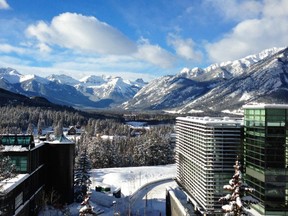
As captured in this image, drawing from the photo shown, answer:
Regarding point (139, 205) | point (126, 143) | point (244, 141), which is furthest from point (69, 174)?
point (126, 143)

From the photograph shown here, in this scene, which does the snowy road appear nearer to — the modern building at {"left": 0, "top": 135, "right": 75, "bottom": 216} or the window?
the modern building at {"left": 0, "top": 135, "right": 75, "bottom": 216}

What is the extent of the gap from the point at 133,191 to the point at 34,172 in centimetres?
3543

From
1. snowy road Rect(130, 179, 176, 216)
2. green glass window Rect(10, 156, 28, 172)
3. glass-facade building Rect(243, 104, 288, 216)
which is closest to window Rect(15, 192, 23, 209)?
green glass window Rect(10, 156, 28, 172)

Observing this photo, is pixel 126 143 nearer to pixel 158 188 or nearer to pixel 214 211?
pixel 158 188

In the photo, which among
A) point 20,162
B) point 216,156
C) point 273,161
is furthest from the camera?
point 20,162

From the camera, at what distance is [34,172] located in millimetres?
59500

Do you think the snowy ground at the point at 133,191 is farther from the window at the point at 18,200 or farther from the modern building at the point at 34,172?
the window at the point at 18,200

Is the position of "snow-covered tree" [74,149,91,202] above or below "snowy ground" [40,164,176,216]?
above

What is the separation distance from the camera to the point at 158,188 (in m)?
95.6

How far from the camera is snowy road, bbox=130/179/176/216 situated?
74812 mm

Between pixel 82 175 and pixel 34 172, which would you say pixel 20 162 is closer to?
pixel 34 172

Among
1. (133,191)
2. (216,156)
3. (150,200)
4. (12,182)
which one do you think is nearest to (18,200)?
(12,182)

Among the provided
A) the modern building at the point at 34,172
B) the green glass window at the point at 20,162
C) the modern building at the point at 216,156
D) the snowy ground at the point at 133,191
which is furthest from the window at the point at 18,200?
the modern building at the point at 216,156

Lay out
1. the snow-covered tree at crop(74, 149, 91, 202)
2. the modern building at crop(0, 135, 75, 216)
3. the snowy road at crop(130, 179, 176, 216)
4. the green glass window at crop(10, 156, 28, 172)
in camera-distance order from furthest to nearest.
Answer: the snow-covered tree at crop(74, 149, 91, 202) → the snowy road at crop(130, 179, 176, 216) → the green glass window at crop(10, 156, 28, 172) → the modern building at crop(0, 135, 75, 216)
